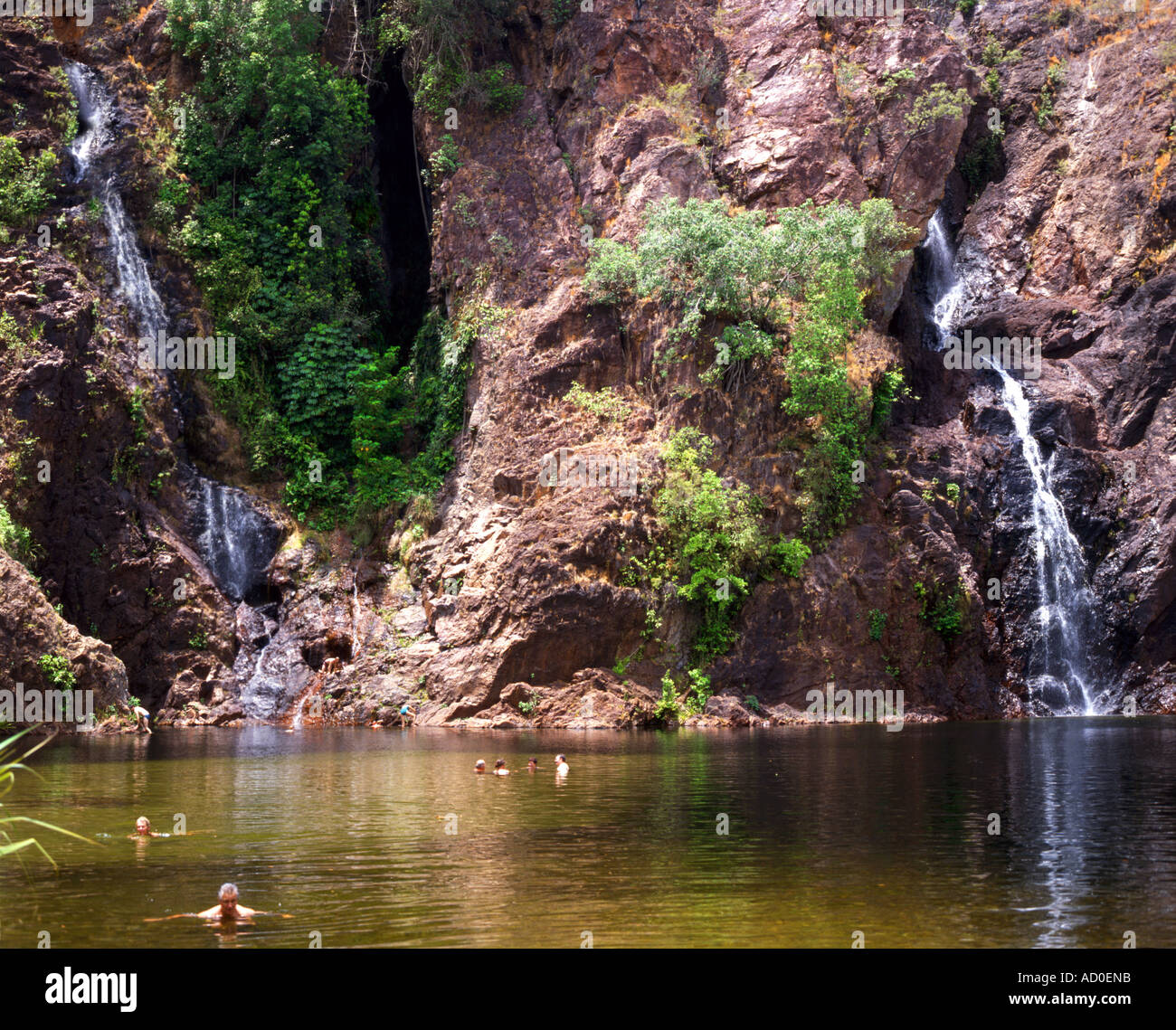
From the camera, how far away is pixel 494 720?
34750 millimetres

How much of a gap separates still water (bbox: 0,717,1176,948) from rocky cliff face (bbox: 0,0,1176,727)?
1098 cm

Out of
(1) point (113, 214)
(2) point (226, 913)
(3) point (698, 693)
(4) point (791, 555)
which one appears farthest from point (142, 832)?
(1) point (113, 214)

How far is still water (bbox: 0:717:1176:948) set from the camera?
10594 millimetres

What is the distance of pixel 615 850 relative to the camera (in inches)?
568

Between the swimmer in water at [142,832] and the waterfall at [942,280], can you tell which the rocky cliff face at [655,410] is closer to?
the waterfall at [942,280]

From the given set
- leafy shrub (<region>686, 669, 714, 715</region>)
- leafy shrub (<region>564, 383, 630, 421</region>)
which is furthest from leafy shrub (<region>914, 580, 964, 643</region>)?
leafy shrub (<region>564, 383, 630, 421</region>)

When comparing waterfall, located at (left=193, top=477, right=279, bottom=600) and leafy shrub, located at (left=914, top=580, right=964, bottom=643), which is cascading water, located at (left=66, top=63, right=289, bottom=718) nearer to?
waterfall, located at (left=193, top=477, right=279, bottom=600)

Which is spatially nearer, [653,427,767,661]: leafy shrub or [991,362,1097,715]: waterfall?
[653,427,767,661]: leafy shrub

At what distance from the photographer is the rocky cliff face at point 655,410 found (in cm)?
3631

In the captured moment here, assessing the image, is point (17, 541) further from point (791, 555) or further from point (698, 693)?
point (791, 555)

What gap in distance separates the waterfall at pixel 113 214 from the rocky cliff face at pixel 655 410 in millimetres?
773

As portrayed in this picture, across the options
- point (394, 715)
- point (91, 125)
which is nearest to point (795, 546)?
point (394, 715)

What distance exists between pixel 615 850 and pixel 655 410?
27608 mm
